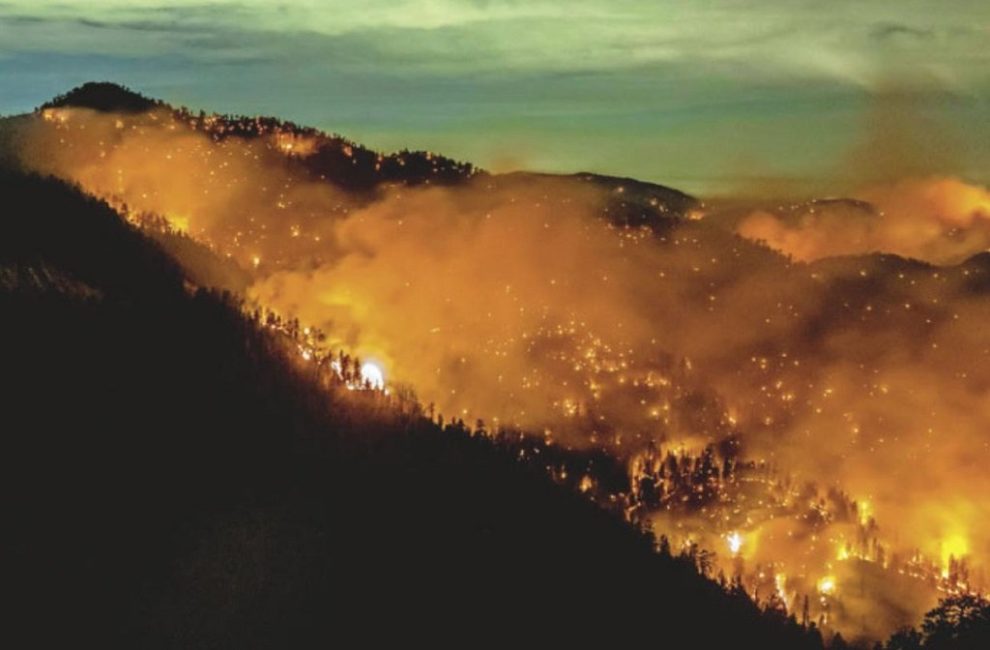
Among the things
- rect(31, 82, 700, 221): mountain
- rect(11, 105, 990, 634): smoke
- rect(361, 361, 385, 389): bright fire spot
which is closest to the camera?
rect(361, 361, 385, 389): bright fire spot

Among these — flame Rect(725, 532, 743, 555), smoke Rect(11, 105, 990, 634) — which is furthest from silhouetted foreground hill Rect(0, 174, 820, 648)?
smoke Rect(11, 105, 990, 634)

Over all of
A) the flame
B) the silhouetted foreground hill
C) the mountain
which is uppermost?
the mountain

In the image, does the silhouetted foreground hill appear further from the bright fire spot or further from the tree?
the tree

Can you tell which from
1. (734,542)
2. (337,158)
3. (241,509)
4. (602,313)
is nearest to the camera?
(241,509)

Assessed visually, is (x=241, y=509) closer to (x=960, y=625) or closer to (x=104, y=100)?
(x=960, y=625)

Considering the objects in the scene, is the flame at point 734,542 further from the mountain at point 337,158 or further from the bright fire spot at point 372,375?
the mountain at point 337,158

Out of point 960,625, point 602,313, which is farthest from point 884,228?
point 960,625
